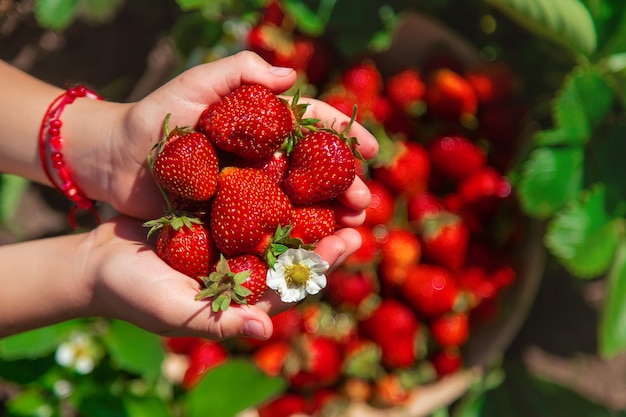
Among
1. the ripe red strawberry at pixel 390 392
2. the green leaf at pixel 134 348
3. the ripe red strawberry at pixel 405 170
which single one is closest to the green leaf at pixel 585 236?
the ripe red strawberry at pixel 405 170

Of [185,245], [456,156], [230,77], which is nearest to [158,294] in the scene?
[185,245]

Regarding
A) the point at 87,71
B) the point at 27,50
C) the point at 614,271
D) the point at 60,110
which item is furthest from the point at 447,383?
the point at 27,50

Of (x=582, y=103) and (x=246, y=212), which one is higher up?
(x=582, y=103)

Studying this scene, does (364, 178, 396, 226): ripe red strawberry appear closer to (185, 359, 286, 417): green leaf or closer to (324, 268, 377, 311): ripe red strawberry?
(324, 268, 377, 311): ripe red strawberry

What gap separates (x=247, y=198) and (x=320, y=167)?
4.0 inches

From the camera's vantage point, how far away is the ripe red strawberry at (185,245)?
2.61 ft

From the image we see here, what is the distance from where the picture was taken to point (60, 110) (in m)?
1.00

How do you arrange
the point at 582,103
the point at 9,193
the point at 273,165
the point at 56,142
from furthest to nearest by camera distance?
the point at 9,193 → the point at 582,103 → the point at 56,142 → the point at 273,165

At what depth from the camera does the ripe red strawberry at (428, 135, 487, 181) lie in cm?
133

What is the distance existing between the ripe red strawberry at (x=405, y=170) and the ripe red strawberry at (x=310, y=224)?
0.45 meters

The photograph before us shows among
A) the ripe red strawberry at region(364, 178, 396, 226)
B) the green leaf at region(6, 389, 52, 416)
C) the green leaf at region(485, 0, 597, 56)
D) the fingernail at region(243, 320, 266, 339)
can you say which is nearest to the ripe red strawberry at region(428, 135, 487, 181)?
the ripe red strawberry at region(364, 178, 396, 226)

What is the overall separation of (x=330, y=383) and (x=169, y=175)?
71 cm

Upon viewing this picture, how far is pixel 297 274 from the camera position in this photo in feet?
2.55

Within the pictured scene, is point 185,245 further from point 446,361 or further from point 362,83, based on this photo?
point 446,361
